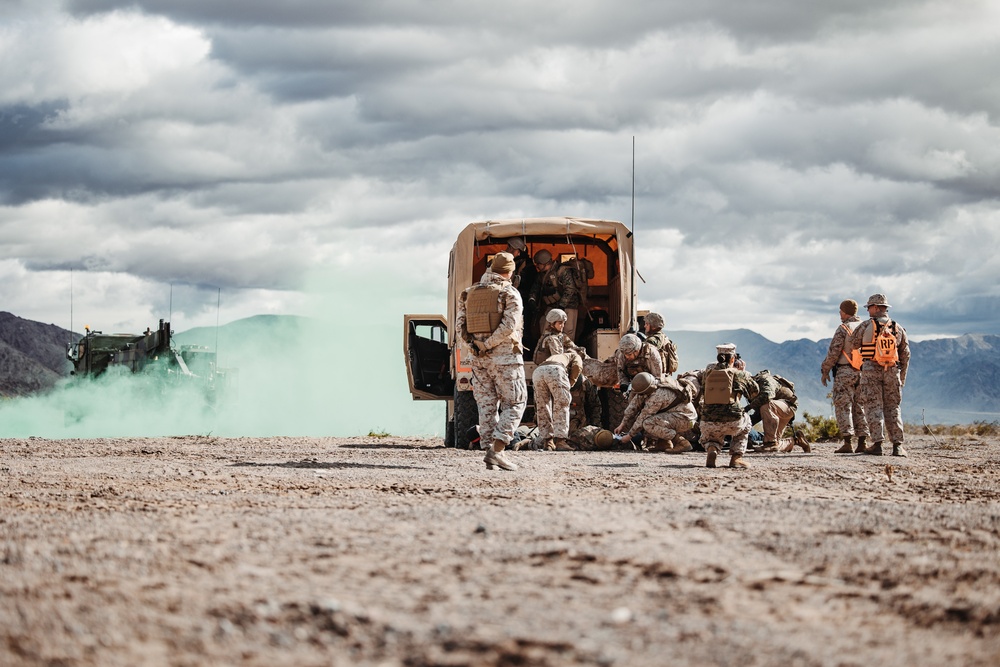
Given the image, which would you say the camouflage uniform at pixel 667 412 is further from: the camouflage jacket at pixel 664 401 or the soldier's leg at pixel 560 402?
the soldier's leg at pixel 560 402

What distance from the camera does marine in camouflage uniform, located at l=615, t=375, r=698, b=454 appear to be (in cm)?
1462

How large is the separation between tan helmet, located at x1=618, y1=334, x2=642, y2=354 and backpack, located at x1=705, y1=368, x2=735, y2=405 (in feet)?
11.2

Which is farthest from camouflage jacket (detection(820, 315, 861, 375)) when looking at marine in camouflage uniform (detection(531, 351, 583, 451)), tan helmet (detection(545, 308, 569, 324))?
tan helmet (detection(545, 308, 569, 324))

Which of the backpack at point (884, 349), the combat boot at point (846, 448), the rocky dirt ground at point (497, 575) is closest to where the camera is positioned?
the rocky dirt ground at point (497, 575)

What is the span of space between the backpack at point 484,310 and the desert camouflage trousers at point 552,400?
3.46 metres

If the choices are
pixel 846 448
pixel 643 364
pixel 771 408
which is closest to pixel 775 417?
pixel 771 408

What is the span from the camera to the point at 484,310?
434 inches

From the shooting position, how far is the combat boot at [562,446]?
1503 centimetres

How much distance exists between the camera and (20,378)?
340 feet

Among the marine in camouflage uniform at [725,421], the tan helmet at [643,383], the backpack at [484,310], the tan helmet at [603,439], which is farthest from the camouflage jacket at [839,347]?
the backpack at [484,310]

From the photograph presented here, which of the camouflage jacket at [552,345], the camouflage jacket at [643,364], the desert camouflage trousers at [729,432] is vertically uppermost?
the camouflage jacket at [552,345]

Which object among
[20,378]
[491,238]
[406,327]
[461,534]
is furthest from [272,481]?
[20,378]

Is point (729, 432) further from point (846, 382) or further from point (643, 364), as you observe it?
point (846, 382)

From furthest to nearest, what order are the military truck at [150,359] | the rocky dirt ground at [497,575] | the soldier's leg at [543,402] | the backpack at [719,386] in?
the military truck at [150,359] < the soldier's leg at [543,402] < the backpack at [719,386] < the rocky dirt ground at [497,575]
